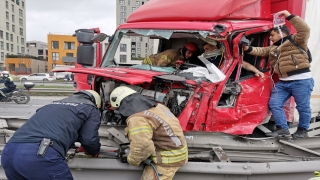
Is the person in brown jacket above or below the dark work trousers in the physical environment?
above

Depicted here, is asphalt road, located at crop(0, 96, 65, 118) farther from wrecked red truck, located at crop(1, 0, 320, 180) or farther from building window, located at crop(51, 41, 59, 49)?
building window, located at crop(51, 41, 59, 49)

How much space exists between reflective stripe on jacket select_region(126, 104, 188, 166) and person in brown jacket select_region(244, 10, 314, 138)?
162 centimetres

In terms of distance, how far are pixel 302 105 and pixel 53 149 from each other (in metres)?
3.06

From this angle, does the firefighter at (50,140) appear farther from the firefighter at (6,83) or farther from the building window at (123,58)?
the firefighter at (6,83)

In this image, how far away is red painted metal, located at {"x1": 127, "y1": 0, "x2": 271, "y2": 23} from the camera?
382cm

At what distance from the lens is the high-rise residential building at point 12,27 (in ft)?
190

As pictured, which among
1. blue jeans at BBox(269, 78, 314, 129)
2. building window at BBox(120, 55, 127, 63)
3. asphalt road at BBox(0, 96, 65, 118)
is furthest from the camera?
asphalt road at BBox(0, 96, 65, 118)

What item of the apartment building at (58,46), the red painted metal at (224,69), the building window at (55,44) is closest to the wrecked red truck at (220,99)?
the red painted metal at (224,69)

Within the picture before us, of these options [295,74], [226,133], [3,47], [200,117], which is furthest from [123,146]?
[3,47]

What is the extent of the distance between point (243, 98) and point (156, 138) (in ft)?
4.92

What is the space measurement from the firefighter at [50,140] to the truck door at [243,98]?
155cm

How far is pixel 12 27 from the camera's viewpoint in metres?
62.3

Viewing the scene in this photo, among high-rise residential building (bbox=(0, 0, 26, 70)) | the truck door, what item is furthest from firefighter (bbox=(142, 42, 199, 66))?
high-rise residential building (bbox=(0, 0, 26, 70))

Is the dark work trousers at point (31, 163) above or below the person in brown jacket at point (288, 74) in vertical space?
below
